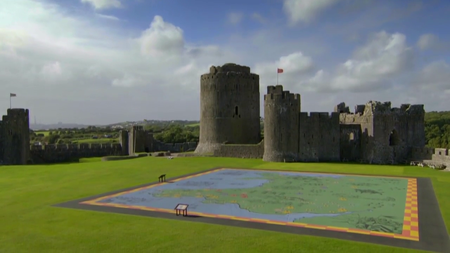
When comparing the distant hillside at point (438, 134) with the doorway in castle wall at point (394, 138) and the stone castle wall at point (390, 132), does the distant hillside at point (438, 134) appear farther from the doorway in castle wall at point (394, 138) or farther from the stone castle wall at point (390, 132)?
the doorway in castle wall at point (394, 138)

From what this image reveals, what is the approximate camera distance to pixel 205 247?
10.6m

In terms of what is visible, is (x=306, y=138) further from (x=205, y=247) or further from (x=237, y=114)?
(x=205, y=247)

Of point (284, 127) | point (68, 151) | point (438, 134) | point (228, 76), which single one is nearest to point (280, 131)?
point (284, 127)

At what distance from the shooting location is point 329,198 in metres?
17.6

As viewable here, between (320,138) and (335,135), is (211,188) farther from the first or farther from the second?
(335,135)

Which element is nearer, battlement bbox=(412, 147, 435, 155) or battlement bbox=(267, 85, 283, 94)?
battlement bbox=(412, 147, 435, 155)

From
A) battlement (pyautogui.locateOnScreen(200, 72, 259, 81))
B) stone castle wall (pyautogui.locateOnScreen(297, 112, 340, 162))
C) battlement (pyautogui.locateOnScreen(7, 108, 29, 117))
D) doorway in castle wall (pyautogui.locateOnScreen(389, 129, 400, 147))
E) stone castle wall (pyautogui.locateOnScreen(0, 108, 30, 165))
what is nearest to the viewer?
doorway in castle wall (pyautogui.locateOnScreen(389, 129, 400, 147))

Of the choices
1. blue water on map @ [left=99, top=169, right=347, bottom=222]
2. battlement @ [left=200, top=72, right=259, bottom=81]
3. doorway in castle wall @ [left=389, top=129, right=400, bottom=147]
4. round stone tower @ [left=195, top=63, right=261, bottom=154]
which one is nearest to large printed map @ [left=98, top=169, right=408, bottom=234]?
blue water on map @ [left=99, top=169, right=347, bottom=222]

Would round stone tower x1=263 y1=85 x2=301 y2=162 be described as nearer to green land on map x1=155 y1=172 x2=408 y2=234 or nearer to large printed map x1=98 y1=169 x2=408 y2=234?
large printed map x1=98 y1=169 x2=408 y2=234

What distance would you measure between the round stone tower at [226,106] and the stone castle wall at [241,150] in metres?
2.04

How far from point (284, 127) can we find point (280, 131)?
0.55 m

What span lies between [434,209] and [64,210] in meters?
15.5

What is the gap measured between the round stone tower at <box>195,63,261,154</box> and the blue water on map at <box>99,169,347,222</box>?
14950 mm

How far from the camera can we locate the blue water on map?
1454 centimetres
